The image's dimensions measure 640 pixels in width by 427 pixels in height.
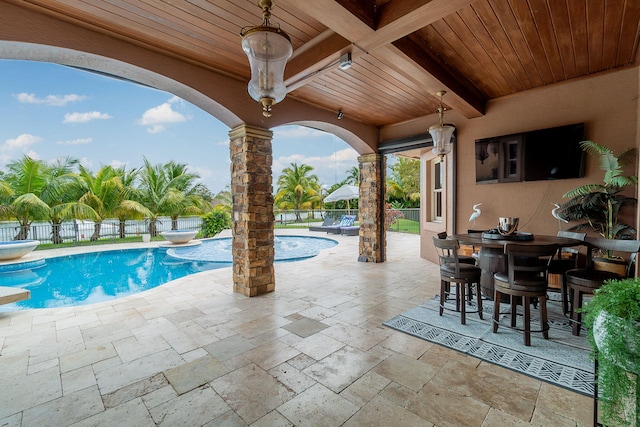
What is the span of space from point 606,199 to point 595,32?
188cm

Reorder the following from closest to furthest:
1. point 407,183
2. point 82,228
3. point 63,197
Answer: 1. point 63,197
2. point 82,228
3. point 407,183

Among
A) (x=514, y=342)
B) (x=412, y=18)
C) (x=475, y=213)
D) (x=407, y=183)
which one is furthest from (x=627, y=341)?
(x=407, y=183)

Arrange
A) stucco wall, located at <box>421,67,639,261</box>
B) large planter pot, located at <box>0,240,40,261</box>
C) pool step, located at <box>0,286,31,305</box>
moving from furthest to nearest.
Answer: large planter pot, located at <box>0,240,40,261</box>
stucco wall, located at <box>421,67,639,261</box>
pool step, located at <box>0,286,31,305</box>

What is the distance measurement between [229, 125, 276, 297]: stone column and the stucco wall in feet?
11.2

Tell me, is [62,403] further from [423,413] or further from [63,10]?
[63,10]

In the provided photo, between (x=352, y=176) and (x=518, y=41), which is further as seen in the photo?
(x=352, y=176)

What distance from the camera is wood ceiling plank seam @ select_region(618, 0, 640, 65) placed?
7.92 ft

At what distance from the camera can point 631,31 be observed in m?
2.75

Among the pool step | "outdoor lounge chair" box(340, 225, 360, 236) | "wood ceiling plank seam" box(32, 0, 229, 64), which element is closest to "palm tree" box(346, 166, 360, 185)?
"outdoor lounge chair" box(340, 225, 360, 236)

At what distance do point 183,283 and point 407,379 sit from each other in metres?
3.93

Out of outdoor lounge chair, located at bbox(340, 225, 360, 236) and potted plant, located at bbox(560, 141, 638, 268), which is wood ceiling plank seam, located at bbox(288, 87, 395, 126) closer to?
potted plant, located at bbox(560, 141, 638, 268)

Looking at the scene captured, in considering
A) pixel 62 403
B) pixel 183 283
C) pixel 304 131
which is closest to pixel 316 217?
pixel 183 283

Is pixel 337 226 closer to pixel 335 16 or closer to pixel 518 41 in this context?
pixel 518 41

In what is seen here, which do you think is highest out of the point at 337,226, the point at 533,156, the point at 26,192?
the point at 533,156
